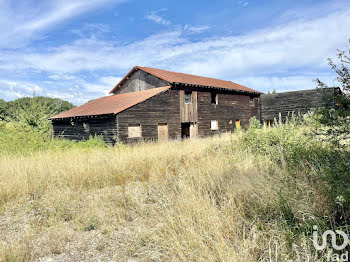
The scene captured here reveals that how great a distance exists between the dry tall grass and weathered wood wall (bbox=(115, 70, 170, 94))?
16051 mm

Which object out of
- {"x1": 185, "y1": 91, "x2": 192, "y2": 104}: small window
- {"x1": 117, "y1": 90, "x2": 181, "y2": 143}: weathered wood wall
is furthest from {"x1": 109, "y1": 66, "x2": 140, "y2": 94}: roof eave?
{"x1": 117, "y1": 90, "x2": 181, "y2": 143}: weathered wood wall

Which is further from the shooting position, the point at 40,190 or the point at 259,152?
the point at 259,152

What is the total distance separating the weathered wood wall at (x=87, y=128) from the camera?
17.2 metres

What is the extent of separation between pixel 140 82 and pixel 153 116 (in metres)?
6.43

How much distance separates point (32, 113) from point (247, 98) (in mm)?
21990

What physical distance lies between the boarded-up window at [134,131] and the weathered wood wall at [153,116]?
0.27 metres

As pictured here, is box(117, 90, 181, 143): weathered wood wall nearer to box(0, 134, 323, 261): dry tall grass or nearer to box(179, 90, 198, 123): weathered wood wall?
box(179, 90, 198, 123): weathered wood wall

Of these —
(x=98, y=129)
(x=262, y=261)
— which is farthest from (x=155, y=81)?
(x=262, y=261)

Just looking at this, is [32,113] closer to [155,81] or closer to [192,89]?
[155,81]

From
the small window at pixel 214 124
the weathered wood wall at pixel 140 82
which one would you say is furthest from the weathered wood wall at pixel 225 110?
the weathered wood wall at pixel 140 82

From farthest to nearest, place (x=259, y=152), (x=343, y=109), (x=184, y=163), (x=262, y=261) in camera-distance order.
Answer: (x=259, y=152) → (x=184, y=163) → (x=343, y=109) → (x=262, y=261)

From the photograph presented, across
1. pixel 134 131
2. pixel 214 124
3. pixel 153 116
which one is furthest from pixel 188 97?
pixel 134 131

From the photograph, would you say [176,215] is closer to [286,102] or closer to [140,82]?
[140,82]

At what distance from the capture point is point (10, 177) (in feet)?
21.3
